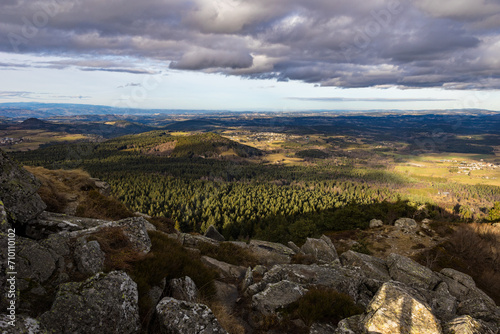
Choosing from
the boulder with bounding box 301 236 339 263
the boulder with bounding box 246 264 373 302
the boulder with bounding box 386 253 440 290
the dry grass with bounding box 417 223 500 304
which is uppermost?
the boulder with bounding box 246 264 373 302

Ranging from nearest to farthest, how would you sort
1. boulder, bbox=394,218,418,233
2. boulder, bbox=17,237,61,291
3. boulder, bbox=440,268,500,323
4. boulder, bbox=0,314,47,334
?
1. boulder, bbox=0,314,47,334
2. boulder, bbox=17,237,61,291
3. boulder, bbox=440,268,500,323
4. boulder, bbox=394,218,418,233

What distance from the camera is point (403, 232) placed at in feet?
149

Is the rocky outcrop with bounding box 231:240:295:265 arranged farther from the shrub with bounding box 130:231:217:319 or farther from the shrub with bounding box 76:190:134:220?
the shrub with bounding box 76:190:134:220

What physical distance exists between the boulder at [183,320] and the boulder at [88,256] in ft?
9.95

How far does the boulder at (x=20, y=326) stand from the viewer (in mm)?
5305

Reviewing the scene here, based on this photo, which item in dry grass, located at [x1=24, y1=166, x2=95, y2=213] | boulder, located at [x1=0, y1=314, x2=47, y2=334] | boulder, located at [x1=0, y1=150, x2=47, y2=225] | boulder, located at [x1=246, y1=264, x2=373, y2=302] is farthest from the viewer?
dry grass, located at [x1=24, y1=166, x2=95, y2=213]

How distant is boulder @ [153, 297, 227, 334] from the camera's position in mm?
7648

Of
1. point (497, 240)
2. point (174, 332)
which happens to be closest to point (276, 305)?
point (174, 332)

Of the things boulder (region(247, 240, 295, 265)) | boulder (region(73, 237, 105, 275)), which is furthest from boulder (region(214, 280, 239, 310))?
boulder (region(247, 240, 295, 265))

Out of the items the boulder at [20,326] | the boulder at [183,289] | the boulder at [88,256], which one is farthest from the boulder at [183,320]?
the boulder at [20,326]

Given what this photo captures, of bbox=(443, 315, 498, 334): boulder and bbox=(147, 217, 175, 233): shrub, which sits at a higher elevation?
bbox=(443, 315, 498, 334): boulder

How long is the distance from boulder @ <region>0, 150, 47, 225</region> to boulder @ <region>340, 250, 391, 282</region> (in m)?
23.0

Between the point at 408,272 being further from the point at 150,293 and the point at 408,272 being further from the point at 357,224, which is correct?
the point at 357,224

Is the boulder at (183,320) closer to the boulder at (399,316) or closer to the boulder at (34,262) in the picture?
the boulder at (34,262)
